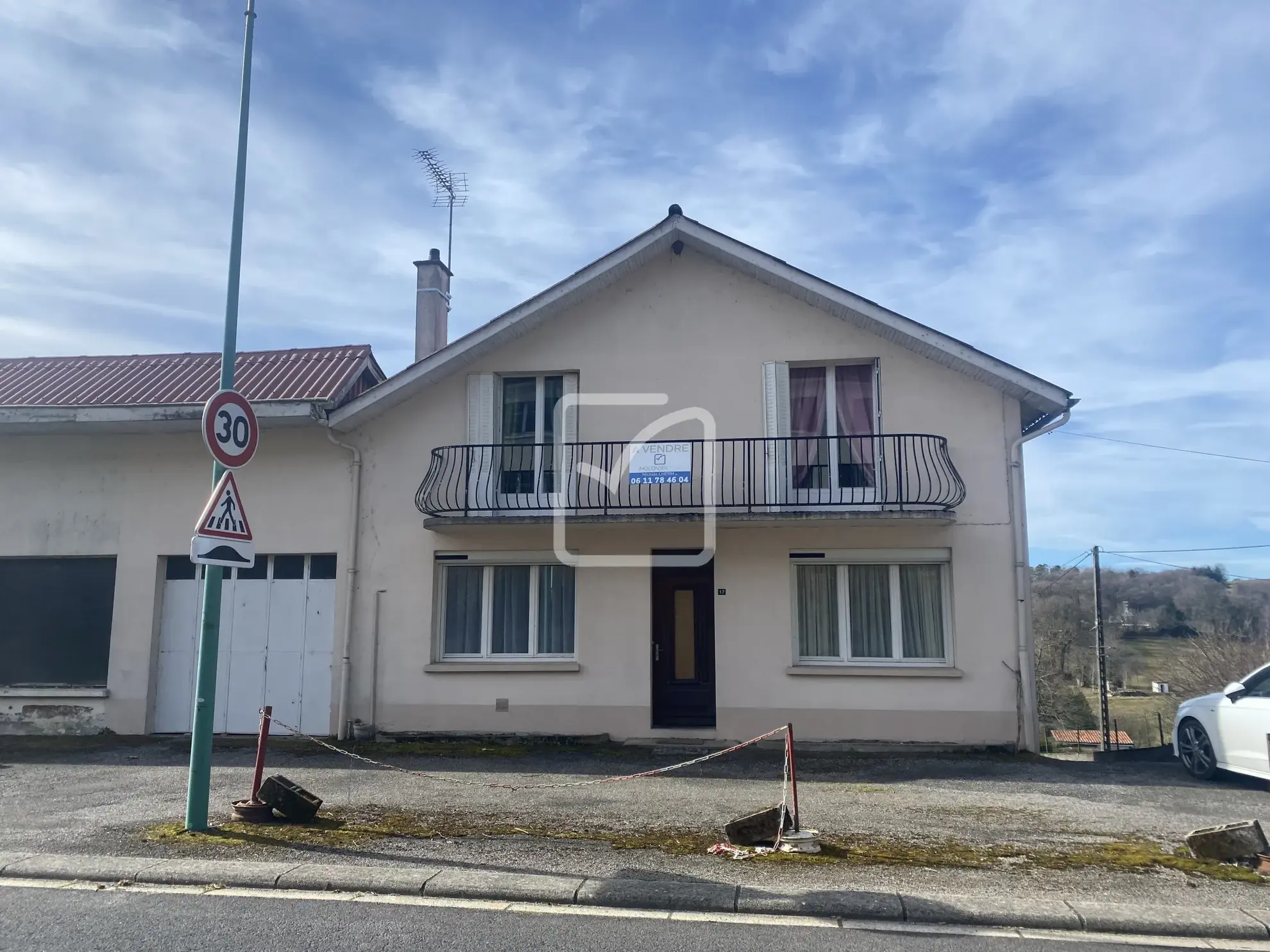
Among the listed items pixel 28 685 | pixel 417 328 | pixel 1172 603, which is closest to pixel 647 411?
pixel 417 328

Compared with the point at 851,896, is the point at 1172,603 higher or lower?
higher

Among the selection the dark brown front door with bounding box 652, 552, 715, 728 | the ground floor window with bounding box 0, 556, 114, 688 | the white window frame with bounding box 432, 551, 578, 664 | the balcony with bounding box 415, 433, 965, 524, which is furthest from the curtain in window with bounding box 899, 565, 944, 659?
the ground floor window with bounding box 0, 556, 114, 688

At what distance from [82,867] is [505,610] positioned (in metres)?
7.12

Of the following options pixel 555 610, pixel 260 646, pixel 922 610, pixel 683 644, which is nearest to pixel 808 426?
pixel 922 610

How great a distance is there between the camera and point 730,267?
43.4 ft

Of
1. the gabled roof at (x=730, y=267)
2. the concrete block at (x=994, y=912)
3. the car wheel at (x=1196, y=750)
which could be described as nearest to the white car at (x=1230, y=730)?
the car wheel at (x=1196, y=750)

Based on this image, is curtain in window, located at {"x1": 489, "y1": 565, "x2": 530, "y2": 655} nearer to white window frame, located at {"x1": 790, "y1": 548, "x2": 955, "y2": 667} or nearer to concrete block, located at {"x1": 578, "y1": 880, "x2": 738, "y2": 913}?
white window frame, located at {"x1": 790, "y1": 548, "x2": 955, "y2": 667}

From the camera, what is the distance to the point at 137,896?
19.5 ft

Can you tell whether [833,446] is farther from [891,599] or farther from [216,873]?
[216,873]

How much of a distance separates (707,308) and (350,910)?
937cm

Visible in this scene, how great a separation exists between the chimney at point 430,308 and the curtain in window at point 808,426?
248 inches

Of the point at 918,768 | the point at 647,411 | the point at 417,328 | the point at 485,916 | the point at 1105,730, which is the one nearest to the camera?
the point at 485,916

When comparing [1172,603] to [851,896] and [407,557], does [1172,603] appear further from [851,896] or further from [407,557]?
[851,896]

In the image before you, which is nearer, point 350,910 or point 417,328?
point 350,910
